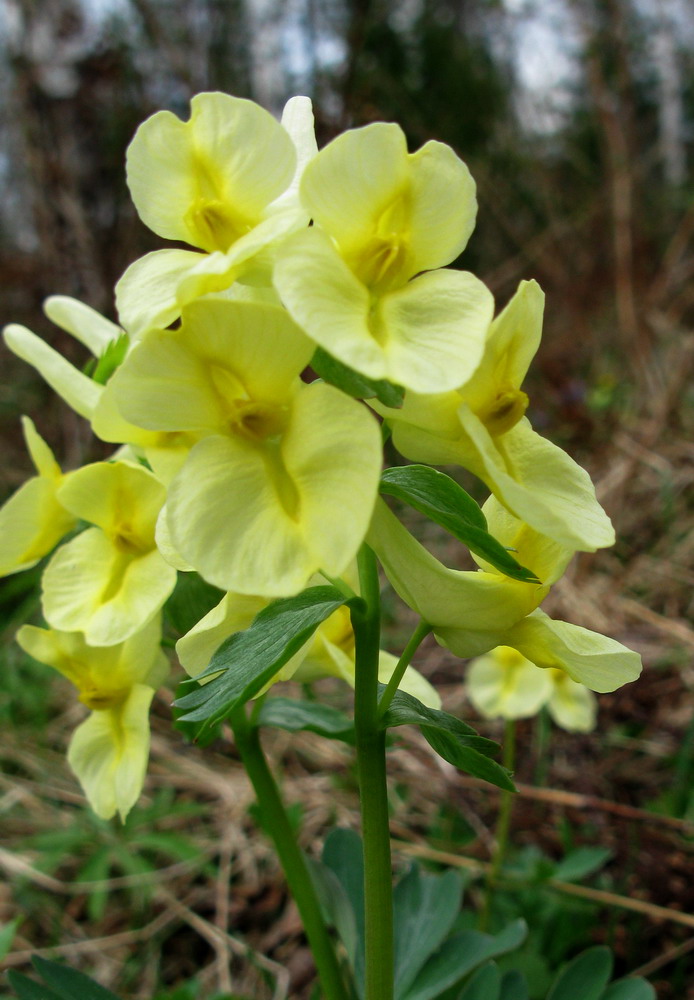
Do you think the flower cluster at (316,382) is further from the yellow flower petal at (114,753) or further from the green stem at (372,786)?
the yellow flower petal at (114,753)

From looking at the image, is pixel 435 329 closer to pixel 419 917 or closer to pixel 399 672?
pixel 399 672

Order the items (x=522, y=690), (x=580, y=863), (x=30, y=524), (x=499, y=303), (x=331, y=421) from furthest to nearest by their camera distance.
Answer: (x=499, y=303)
(x=522, y=690)
(x=580, y=863)
(x=30, y=524)
(x=331, y=421)

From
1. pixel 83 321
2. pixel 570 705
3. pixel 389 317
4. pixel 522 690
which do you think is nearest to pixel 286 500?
pixel 389 317

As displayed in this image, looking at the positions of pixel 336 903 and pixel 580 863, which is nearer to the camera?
pixel 336 903

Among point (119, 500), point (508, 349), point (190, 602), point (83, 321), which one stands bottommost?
point (190, 602)

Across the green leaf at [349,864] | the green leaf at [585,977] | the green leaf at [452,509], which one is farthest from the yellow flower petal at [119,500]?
the green leaf at [585,977]

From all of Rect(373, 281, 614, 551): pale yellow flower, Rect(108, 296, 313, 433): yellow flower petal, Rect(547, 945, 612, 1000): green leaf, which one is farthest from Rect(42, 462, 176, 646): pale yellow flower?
Rect(547, 945, 612, 1000): green leaf

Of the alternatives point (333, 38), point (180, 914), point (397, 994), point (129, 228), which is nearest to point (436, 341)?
point (397, 994)
